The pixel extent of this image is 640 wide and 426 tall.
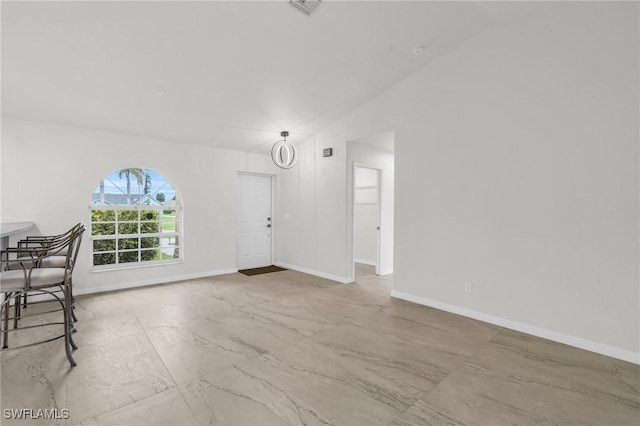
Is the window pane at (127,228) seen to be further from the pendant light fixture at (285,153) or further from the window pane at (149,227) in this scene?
the pendant light fixture at (285,153)

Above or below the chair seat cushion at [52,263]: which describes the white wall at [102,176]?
above

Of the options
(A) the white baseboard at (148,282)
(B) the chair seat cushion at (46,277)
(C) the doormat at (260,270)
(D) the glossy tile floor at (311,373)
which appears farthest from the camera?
(C) the doormat at (260,270)

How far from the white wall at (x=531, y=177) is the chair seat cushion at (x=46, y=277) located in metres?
3.68

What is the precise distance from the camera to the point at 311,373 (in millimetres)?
2260

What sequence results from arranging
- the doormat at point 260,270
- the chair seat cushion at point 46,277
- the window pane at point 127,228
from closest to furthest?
1. the chair seat cushion at point 46,277
2. the window pane at point 127,228
3. the doormat at point 260,270

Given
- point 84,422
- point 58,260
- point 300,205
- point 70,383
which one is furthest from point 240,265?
point 84,422

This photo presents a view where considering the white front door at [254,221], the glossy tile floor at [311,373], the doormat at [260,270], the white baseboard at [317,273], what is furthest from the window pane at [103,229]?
the white baseboard at [317,273]

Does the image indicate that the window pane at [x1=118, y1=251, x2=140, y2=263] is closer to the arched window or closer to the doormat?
the arched window

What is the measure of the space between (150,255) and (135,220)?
63 cm

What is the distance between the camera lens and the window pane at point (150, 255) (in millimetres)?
4875

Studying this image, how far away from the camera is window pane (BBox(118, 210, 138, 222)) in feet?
15.3

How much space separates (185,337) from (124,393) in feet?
2.86

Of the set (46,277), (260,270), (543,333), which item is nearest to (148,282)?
(260,270)

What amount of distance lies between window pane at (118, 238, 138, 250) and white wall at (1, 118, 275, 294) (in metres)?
0.39
